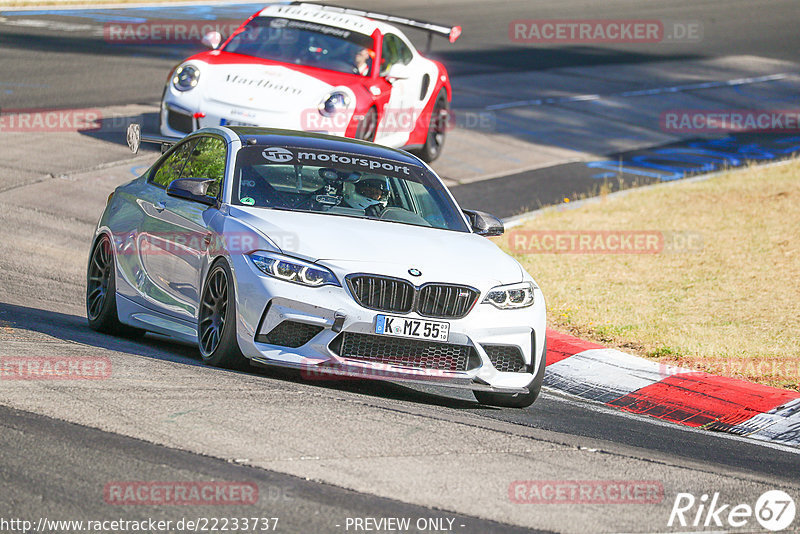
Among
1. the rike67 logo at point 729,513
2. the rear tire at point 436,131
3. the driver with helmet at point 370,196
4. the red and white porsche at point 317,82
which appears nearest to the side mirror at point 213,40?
the red and white porsche at point 317,82

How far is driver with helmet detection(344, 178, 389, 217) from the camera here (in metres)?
8.63

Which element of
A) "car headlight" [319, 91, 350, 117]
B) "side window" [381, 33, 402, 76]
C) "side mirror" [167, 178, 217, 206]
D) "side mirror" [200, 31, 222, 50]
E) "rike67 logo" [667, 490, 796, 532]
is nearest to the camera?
"rike67 logo" [667, 490, 796, 532]

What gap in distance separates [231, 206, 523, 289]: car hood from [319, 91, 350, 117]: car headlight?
708cm

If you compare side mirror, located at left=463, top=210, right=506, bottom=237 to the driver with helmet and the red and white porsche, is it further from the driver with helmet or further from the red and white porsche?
the red and white porsche

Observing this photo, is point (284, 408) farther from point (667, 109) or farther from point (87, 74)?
point (667, 109)

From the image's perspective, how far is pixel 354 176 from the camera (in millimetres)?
8773

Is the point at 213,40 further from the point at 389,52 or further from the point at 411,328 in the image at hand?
the point at 411,328

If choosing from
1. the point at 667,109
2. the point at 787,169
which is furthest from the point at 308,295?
the point at 667,109

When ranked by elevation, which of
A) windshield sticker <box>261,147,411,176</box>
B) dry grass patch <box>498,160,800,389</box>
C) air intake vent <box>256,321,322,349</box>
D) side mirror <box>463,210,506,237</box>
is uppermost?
windshield sticker <box>261,147,411,176</box>

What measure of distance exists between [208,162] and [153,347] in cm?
133

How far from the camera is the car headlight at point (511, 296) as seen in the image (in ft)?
25.3

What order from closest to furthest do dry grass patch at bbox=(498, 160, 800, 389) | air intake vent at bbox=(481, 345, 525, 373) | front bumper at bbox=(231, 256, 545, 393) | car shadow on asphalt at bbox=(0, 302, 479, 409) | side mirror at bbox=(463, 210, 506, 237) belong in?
1. front bumper at bbox=(231, 256, 545, 393)
2. air intake vent at bbox=(481, 345, 525, 373)
3. car shadow on asphalt at bbox=(0, 302, 479, 409)
4. side mirror at bbox=(463, 210, 506, 237)
5. dry grass patch at bbox=(498, 160, 800, 389)

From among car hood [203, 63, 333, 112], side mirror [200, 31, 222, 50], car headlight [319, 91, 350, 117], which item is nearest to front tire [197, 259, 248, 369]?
car hood [203, 63, 333, 112]

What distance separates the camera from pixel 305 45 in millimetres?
16641
